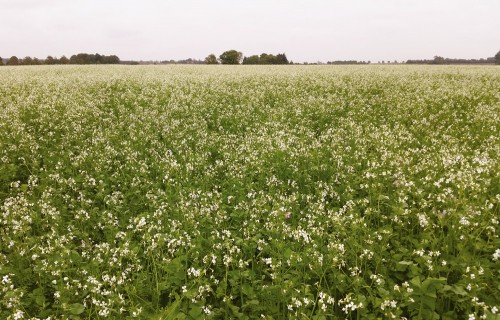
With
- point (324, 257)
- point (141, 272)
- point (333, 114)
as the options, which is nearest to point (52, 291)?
point (141, 272)

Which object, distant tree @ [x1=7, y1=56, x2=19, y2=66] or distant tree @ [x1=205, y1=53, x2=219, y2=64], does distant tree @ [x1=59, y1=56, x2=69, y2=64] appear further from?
distant tree @ [x1=205, y1=53, x2=219, y2=64]

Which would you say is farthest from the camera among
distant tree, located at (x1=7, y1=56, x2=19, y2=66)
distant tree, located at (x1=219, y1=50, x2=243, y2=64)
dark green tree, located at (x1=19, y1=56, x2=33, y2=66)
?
distant tree, located at (x1=219, y1=50, x2=243, y2=64)

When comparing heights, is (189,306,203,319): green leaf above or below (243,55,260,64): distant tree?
below

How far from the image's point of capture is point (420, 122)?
11.6 m

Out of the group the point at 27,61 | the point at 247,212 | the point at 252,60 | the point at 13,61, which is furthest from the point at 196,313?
the point at 13,61

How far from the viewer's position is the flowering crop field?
3945 millimetres

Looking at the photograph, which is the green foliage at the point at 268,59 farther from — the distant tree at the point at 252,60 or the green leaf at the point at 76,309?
the green leaf at the point at 76,309

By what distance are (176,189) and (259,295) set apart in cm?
330

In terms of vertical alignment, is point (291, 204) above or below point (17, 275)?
above

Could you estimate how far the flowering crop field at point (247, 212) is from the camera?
12.9ft

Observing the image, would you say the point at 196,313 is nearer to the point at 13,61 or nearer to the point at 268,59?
the point at 268,59

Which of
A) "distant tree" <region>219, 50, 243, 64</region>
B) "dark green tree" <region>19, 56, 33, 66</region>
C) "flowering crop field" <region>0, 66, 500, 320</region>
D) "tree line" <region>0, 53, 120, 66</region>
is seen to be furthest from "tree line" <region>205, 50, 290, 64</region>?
"flowering crop field" <region>0, 66, 500, 320</region>

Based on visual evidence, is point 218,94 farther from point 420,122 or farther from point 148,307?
point 148,307

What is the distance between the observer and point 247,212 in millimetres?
5586
